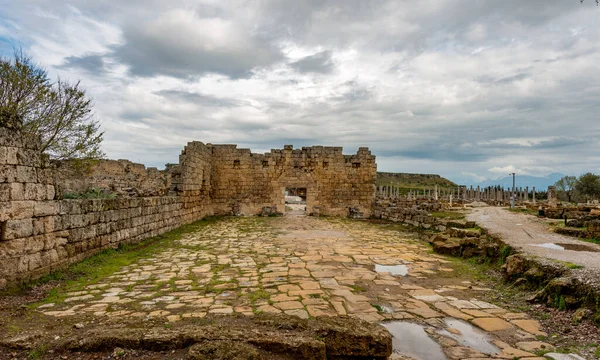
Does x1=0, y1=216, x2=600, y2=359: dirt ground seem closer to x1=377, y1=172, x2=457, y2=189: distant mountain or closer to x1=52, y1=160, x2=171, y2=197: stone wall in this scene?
x1=52, y1=160, x2=171, y2=197: stone wall

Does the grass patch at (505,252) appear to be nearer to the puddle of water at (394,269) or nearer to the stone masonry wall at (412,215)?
the puddle of water at (394,269)

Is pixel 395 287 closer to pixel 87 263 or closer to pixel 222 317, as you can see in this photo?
pixel 222 317

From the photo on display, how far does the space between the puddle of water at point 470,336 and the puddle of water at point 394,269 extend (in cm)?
263

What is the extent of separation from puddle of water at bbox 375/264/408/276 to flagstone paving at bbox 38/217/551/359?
144mm

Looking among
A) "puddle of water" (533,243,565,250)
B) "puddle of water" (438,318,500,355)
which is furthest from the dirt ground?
"puddle of water" (533,243,565,250)

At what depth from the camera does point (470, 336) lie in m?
4.11

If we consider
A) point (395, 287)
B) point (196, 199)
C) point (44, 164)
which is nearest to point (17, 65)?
point (196, 199)

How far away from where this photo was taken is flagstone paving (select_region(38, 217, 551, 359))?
179 inches

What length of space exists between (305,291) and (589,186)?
47187 millimetres

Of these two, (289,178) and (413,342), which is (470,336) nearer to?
(413,342)

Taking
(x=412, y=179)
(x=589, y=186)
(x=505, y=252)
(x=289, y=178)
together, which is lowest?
(x=505, y=252)

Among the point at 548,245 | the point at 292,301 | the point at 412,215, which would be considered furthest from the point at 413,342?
the point at 412,215

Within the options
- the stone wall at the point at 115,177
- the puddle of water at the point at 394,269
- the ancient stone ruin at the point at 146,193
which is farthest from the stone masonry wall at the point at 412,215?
the stone wall at the point at 115,177

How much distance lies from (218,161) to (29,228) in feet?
48.9
